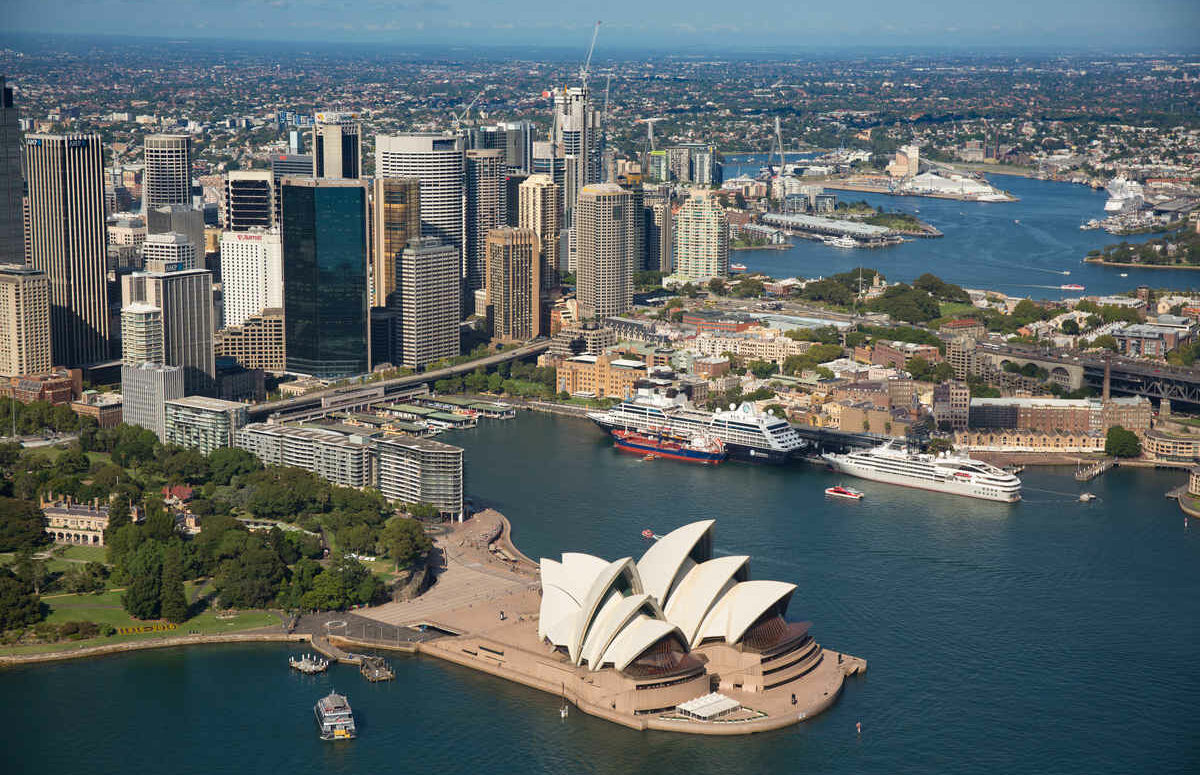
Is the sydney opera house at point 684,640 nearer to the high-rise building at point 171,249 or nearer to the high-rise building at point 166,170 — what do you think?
the high-rise building at point 171,249

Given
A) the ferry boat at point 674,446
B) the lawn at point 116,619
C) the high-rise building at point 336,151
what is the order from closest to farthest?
the lawn at point 116,619 → the ferry boat at point 674,446 → the high-rise building at point 336,151

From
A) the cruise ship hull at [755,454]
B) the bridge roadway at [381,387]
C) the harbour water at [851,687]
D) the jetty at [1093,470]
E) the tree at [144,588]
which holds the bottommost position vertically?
the harbour water at [851,687]

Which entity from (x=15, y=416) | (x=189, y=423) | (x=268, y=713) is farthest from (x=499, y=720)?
(x=15, y=416)

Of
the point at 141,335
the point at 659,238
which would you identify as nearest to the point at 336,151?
the point at 659,238

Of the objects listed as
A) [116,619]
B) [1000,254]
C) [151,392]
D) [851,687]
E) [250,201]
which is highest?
[250,201]

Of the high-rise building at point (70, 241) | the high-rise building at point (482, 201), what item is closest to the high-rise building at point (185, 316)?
the high-rise building at point (70, 241)

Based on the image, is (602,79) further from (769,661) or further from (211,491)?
(769,661)

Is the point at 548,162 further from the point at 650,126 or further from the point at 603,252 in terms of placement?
the point at 650,126
